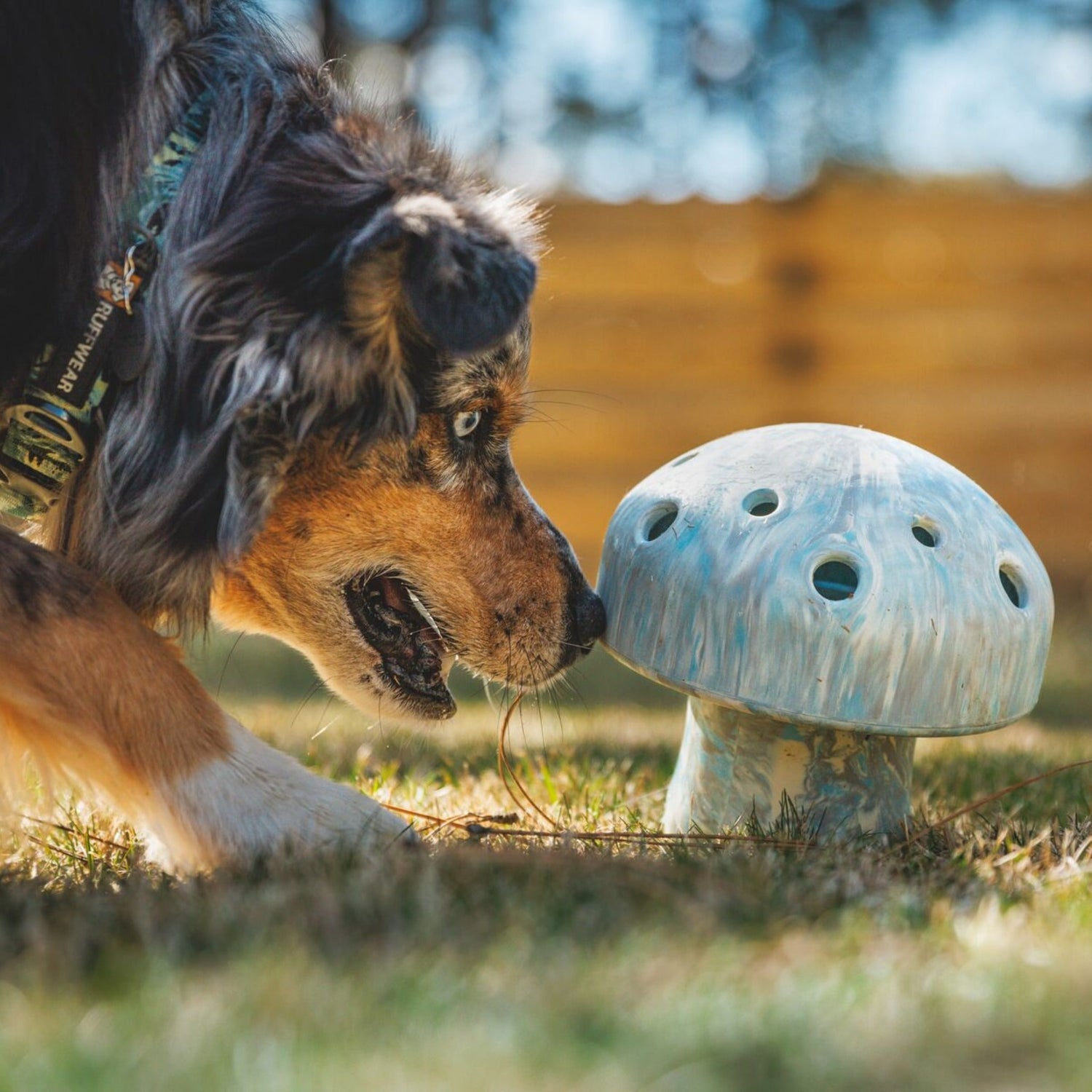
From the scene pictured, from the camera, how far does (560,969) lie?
4.79ft

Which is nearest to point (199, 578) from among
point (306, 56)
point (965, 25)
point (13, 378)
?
point (13, 378)

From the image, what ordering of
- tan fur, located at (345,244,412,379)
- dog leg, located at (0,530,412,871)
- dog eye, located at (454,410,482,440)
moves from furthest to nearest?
dog eye, located at (454,410,482,440), tan fur, located at (345,244,412,379), dog leg, located at (0,530,412,871)

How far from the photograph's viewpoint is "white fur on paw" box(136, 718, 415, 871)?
2180 mm

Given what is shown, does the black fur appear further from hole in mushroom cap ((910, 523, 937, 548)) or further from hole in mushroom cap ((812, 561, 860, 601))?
hole in mushroom cap ((910, 523, 937, 548))

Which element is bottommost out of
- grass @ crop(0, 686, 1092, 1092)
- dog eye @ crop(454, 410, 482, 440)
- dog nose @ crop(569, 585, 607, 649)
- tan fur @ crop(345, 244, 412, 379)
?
grass @ crop(0, 686, 1092, 1092)

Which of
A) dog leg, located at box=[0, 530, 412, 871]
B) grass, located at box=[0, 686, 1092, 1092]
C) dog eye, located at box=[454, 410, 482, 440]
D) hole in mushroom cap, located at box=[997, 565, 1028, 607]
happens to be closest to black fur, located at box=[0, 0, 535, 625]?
dog eye, located at box=[454, 410, 482, 440]

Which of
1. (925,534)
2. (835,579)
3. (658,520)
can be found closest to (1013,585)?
(925,534)

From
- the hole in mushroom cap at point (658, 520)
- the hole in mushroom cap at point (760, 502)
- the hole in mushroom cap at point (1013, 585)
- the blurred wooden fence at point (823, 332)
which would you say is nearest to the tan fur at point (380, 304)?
the hole in mushroom cap at point (658, 520)

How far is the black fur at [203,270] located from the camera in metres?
2.30

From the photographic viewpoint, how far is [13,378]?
2369 mm

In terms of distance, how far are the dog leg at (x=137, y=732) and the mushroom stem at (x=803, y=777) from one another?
0.69 m

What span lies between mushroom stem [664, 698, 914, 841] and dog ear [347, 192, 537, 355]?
36.7 inches

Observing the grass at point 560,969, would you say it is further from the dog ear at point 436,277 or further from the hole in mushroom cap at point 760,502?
the dog ear at point 436,277

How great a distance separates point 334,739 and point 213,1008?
255 centimetres
